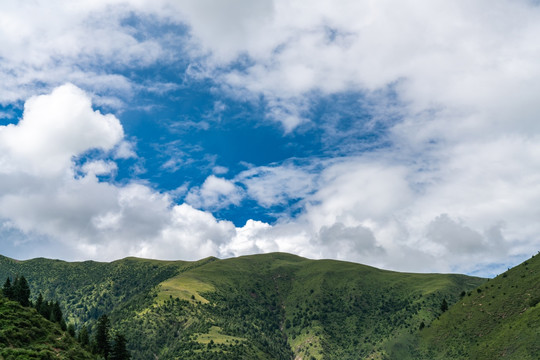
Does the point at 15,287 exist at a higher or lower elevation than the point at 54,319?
higher

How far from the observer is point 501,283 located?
180 meters

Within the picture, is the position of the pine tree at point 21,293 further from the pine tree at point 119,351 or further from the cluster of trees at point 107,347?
the pine tree at point 119,351

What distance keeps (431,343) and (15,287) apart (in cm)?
18210

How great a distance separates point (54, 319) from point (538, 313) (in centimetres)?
15540

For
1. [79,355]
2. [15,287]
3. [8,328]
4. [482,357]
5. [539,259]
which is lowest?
[482,357]

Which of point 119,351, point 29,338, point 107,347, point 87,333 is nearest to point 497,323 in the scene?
point 119,351

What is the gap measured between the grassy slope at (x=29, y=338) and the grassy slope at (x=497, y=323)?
13094cm

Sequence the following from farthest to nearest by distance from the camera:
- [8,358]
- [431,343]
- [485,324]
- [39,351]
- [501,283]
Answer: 1. [431,343]
2. [501,283]
3. [485,324]
4. [39,351]
5. [8,358]

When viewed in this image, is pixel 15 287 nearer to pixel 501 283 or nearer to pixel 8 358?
pixel 8 358

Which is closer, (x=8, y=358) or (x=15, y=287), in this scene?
(x=8, y=358)

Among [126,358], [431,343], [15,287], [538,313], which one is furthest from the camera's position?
[431,343]

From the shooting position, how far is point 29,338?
243 ft

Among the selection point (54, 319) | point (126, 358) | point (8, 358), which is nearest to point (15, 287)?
point (54, 319)

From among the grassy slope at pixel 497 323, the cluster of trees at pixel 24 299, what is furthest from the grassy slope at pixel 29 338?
the grassy slope at pixel 497 323
